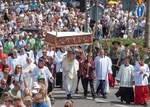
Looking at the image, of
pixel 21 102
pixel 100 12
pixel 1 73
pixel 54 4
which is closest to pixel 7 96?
pixel 21 102

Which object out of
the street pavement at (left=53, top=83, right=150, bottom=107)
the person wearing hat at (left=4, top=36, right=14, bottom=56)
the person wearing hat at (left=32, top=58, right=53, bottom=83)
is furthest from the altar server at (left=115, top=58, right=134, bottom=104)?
the person wearing hat at (left=4, top=36, right=14, bottom=56)

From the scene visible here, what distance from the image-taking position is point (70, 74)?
23203mm

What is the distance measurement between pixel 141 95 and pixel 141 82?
0.41 m

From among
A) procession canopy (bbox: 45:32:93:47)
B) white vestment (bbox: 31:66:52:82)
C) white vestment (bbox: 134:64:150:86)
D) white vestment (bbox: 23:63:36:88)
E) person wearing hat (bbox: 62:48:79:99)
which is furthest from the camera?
person wearing hat (bbox: 62:48:79:99)

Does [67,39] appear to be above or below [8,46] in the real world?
below

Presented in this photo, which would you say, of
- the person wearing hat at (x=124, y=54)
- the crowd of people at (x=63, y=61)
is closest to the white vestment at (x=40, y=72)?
the crowd of people at (x=63, y=61)

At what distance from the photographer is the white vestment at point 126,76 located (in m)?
22.6

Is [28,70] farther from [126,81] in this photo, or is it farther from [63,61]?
[126,81]

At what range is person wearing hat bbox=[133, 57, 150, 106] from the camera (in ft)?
73.6

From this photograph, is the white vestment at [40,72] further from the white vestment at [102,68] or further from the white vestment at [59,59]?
the white vestment at [59,59]

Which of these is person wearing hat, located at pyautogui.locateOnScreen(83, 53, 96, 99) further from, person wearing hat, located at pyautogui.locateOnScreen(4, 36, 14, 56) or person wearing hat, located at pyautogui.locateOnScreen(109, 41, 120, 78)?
person wearing hat, located at pyautogui.locateOnScreen(4, 36, 14, 56)

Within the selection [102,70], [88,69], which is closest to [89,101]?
[88,69]

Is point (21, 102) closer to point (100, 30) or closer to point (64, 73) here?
point (64, 73)

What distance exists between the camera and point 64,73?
2331cm
